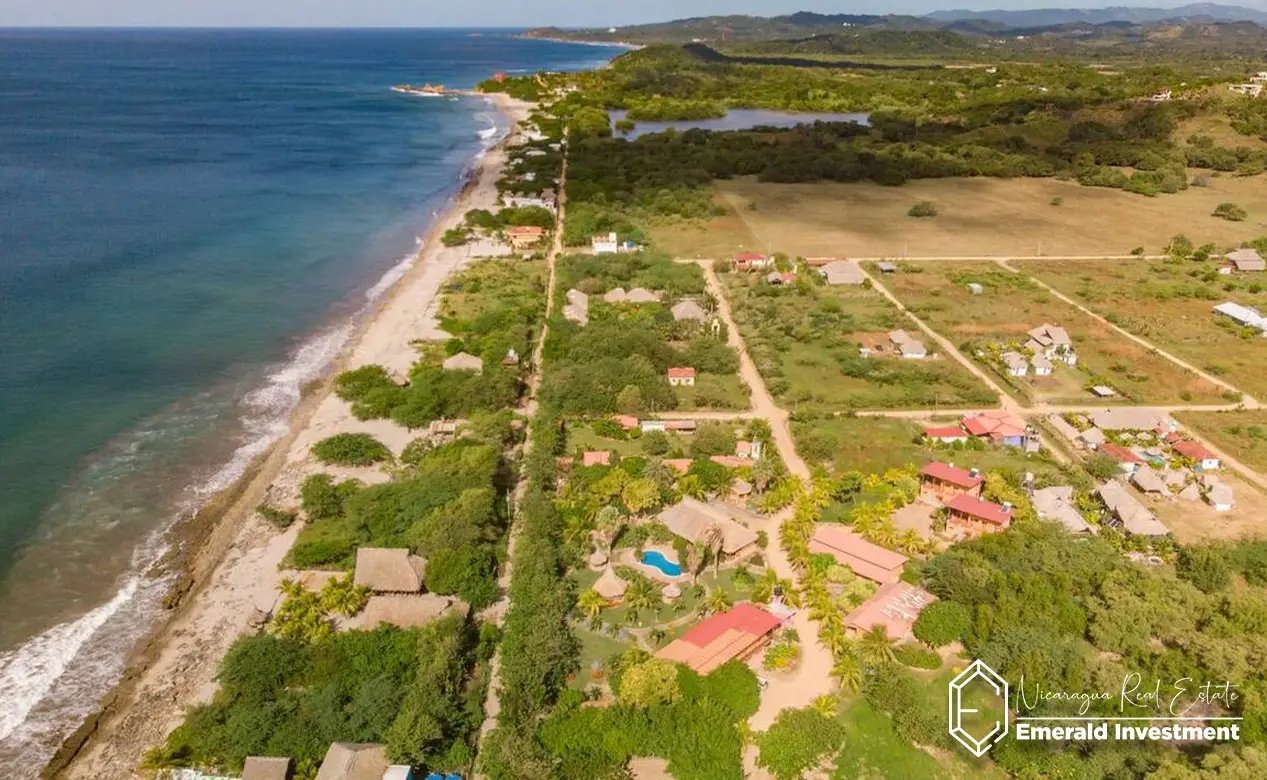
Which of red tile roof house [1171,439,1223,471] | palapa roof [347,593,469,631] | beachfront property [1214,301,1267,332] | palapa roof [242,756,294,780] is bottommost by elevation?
beachfront property [1214,301,1267,332]

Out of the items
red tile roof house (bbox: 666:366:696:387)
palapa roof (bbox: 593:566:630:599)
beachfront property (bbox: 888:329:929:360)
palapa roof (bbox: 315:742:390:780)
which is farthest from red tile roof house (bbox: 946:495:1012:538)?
palapa roof (bbox: 315:742:390:780)

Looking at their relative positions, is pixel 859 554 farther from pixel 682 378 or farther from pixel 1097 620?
pixel 682 378

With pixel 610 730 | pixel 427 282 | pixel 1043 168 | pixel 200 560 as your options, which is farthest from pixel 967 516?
pixel 1043 168

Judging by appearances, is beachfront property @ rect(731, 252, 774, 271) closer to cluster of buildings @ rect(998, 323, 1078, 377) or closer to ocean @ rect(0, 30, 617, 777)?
cluster of buildings @ rect(998, 323, 1078, 377)

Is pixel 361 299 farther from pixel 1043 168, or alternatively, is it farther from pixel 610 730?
pixel 1043 168

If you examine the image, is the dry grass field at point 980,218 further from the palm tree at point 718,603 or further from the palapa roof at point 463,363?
the palm tree at point 718,603

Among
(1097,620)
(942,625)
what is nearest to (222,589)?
(942,625)
